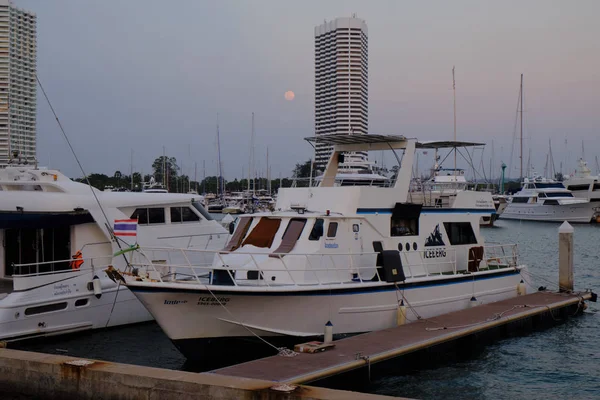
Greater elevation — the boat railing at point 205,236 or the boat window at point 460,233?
the boat window at point 460,233

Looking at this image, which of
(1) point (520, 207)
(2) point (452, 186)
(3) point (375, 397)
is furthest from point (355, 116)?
(3) point (375, 397)

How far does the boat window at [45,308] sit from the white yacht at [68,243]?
2 centimetres

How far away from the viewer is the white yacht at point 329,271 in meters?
12.8

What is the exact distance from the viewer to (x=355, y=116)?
13438 cm

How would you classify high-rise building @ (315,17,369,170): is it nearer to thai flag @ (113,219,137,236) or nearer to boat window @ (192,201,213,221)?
boat window @ (192,201,213,221)

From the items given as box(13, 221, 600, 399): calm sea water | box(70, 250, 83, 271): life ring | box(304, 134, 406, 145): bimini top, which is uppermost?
box(304, 134, 406, 145): bimini top

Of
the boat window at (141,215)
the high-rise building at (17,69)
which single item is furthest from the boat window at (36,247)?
the high-rise building at (17,69)

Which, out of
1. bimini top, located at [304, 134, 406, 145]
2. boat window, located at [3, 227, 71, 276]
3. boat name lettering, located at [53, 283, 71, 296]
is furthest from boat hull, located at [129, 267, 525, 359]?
boat window, located at [3, 227, 71, 276]

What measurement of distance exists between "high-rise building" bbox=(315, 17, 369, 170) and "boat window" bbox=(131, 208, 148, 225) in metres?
112

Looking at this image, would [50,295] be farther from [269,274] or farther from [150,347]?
[269,274]

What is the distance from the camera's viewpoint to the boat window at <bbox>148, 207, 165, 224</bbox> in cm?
1934

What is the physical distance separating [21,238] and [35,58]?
3398 centimetres

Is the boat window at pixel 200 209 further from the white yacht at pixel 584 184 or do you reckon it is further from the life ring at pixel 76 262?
the white yacht at pixel 584 184

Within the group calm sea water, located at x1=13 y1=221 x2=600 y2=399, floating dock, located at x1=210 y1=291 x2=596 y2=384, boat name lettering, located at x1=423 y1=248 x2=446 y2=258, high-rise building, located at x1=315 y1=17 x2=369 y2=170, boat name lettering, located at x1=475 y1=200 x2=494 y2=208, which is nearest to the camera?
floating dock, located at x1=210 y1=291 x2=596 y2=384
